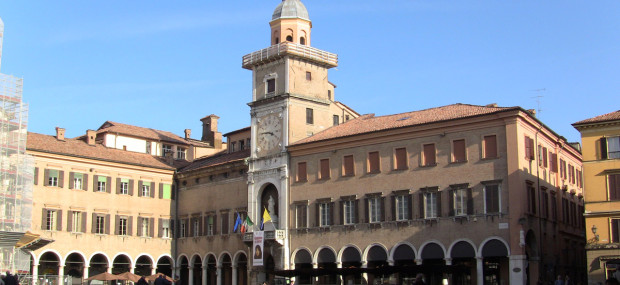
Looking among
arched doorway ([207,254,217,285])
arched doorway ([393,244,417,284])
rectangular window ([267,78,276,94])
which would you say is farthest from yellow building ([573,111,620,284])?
arched doorway ([207,254,217,285])

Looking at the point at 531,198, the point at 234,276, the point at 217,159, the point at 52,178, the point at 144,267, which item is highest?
the point at 217,159

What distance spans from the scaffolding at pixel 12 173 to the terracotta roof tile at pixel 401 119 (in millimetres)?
17606

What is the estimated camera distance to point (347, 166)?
50875 millimetres

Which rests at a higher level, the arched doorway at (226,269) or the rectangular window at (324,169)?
the rectangular window at (324,169)

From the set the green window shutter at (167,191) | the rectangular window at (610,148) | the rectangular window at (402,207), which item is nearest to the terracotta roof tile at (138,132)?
the green window shutter at (167,191)

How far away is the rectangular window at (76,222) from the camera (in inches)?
2303

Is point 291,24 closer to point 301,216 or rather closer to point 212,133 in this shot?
point 301,216

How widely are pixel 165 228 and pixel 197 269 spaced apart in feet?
13.2

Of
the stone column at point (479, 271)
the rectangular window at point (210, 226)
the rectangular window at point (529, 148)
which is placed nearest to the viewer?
the stone column at point (479, 271)

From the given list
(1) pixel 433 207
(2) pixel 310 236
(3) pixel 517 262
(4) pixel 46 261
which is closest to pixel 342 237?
(2) pixel 310 236

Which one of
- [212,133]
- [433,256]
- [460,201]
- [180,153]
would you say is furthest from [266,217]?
[212,133]

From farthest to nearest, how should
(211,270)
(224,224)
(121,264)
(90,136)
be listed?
(90,136)
(211,270)
(121,264)
(224,224)

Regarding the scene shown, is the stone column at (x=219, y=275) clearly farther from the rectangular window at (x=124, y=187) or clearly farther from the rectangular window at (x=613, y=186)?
the rectangular window at (x=613, y=186)

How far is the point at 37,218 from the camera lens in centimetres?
5625
